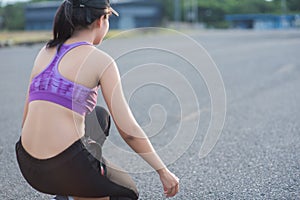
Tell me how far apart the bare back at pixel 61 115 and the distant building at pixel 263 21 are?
59.2 metres

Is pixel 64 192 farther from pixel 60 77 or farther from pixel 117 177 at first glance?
pixel 60 77

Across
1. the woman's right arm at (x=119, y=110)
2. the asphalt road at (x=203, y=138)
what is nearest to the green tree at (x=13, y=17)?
the asphalt road at (x=203, y=138)

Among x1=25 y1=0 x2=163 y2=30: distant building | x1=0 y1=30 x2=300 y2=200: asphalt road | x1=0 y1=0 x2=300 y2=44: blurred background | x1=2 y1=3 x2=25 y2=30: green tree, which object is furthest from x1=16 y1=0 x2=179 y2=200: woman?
x1=2 y1=3 x2=25 y2=30: green tree

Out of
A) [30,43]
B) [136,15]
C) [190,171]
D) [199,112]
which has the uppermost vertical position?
[190,171]

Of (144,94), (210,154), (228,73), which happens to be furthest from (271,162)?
(228,73)

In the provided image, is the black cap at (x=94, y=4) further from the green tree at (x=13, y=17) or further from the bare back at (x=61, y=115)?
the green tree at (x=13, y=17)

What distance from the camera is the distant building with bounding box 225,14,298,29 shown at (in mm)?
59750

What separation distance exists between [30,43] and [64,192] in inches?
830

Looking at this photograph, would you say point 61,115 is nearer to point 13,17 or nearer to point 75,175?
point 75,175

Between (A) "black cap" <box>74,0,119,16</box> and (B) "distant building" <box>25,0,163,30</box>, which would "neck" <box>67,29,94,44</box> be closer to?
(A) "black cap" <box>74,0,119,16</box>

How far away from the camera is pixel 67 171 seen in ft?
6.16

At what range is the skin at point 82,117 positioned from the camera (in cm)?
183

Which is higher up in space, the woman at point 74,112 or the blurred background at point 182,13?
the woman at point 74,112

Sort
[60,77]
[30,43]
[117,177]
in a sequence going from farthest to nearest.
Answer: [30,43]
[117,177]
[60,77]
